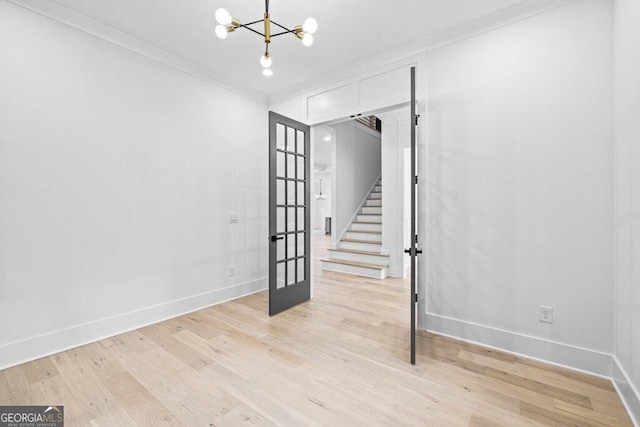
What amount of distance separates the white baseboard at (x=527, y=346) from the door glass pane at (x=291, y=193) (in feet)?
6.63

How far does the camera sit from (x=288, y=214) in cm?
343

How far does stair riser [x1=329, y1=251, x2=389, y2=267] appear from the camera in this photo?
489cm

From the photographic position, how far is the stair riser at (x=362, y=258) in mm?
4887

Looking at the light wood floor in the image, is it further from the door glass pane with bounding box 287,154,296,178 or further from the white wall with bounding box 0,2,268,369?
the door glass pane with bounding box 287,154,296,178

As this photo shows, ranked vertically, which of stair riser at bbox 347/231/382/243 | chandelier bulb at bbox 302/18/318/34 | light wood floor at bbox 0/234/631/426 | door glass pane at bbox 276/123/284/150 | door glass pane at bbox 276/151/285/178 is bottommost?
light wood floor at bbox 0/234/631/426

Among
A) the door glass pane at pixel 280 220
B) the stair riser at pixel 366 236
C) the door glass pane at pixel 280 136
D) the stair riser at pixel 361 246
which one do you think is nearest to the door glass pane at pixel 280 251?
the door glass pane at pixel 280 220

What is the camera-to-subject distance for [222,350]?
7.70ft

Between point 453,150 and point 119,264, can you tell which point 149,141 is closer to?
point 119,264

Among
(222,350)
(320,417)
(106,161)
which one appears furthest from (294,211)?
(320,417)

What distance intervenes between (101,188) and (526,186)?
3.75 meters

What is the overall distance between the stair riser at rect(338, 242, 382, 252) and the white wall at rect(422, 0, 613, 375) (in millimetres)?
2447

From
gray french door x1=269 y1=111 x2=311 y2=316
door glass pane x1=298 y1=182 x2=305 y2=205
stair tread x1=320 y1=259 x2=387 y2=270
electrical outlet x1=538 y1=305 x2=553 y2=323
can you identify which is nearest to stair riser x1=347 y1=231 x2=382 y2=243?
stair tread x1=320 y1=259 x2=387 y2=270

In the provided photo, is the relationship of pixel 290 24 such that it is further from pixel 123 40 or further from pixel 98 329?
pixel 98 329

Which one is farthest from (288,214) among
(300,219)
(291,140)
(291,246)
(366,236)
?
(366,236)
